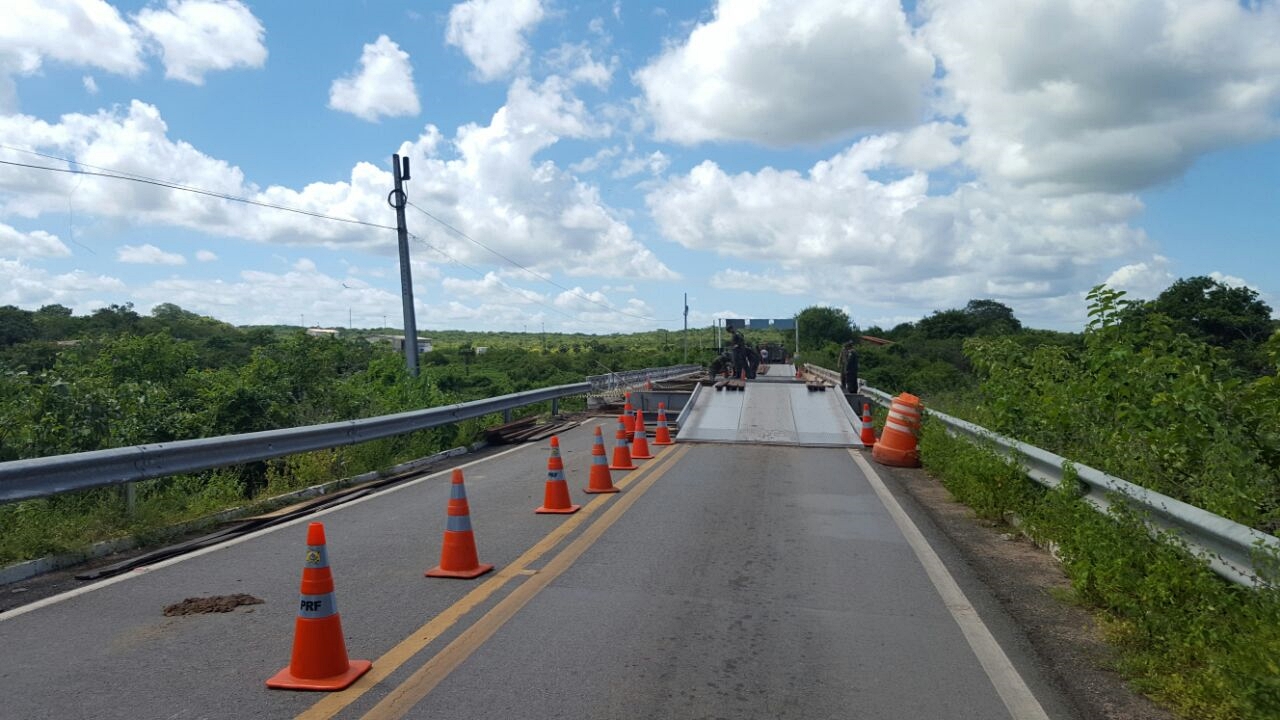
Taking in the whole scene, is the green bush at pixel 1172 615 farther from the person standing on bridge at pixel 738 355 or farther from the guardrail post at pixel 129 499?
the person standing on bridge at pixel 738 355

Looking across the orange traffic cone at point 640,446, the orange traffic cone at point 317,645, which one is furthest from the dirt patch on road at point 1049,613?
the orange traffic cone at point 640,446

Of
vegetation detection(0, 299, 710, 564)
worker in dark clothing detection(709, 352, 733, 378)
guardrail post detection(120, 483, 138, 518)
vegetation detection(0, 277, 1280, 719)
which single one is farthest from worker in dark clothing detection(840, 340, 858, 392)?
guardrail post detection(120, 483, 138, 518)

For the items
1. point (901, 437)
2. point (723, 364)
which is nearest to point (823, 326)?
point (723, 364)

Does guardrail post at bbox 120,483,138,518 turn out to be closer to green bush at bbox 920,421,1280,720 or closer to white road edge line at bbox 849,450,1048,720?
white road edge line at bbox 849,450,1048,720

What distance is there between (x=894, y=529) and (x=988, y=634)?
333 cm

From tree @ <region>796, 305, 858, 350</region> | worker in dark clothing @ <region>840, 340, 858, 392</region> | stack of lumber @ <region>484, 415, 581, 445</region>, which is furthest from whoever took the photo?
tree @ <region>796, 305, 858, 350</region>

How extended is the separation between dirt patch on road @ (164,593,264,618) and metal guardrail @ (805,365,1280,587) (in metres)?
5.93

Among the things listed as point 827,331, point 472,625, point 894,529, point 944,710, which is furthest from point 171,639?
point 827,331

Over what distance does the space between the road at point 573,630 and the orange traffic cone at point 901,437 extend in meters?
4.87

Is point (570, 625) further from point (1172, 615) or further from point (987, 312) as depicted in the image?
point (987, 312)

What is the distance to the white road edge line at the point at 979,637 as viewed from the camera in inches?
179

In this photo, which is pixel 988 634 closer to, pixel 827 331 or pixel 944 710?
pixel 944 710

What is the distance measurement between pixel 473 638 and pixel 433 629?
318 mm

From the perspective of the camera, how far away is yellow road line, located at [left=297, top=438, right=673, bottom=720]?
174 inches
